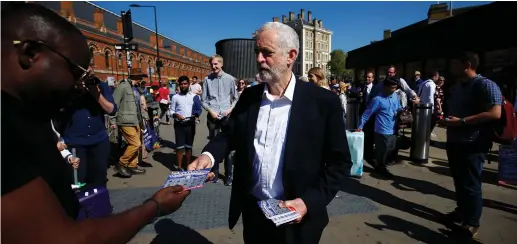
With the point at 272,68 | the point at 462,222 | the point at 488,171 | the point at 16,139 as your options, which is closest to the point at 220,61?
the point at 272,68

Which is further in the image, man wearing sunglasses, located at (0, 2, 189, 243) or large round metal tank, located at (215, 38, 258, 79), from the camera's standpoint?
large round metal tank, located at (215, 38, 258, 79)

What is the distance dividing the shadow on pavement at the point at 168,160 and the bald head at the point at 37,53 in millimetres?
5414

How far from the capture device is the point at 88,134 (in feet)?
12.9

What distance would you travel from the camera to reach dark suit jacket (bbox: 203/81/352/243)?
71.3 inches

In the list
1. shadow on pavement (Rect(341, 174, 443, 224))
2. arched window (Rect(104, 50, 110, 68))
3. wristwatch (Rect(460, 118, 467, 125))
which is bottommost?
shadow on pavement (Rect(341, 174, 443, 224))

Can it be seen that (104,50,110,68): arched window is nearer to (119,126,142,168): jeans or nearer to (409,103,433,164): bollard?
(119,126,142,168): jeans

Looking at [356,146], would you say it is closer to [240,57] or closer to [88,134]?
[88,134]

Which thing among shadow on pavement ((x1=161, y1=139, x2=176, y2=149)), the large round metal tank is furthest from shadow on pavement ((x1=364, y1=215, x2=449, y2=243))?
the large round metal tank

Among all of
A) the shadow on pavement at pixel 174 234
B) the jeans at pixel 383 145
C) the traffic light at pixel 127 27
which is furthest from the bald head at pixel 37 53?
the traffic light at pixel 127 27

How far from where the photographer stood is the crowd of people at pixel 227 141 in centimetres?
88

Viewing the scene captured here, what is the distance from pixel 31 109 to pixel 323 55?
103 metres

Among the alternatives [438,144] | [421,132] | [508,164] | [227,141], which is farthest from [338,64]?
[227,141]

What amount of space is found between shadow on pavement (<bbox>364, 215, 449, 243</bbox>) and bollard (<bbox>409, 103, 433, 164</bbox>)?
3053mm

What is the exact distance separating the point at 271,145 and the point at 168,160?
5.70m
